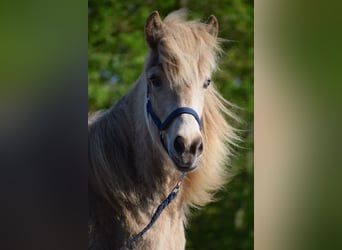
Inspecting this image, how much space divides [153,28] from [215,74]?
1.29 ft

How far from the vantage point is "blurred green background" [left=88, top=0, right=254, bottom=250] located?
7.70 feet

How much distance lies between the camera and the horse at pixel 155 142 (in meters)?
2.30

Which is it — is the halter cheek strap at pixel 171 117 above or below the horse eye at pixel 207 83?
below

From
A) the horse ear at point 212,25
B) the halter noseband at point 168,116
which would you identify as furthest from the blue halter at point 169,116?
the horse ear at point 212,25

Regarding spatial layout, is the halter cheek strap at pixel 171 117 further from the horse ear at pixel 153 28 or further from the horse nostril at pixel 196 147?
the horse ear at pixel 153 28

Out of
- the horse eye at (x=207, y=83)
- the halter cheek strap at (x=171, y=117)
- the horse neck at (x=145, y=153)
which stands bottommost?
the horse neck at (x=145, y=153)

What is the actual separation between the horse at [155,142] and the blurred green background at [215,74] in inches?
2.0

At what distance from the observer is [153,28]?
2.34m

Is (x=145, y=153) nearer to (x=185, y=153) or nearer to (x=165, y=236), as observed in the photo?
(x=185, y=153)

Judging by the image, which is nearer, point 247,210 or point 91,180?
point 91,180

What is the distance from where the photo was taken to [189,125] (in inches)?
87.5
